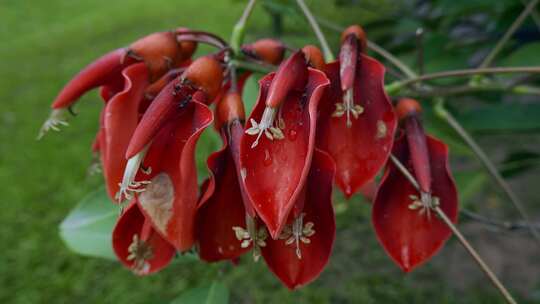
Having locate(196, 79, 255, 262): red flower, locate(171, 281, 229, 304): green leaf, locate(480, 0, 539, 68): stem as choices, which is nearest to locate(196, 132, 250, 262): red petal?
locate(196, 79, 255, 262): red flower

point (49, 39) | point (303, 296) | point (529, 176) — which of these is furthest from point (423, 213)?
Answer: point (49, 39)

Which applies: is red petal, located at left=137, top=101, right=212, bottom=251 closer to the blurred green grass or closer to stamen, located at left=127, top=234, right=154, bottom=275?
stamen, located at left=127, top=234, right=154, bottom=275

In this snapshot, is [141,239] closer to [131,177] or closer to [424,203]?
[131,177]

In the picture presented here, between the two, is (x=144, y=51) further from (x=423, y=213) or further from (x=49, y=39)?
(x=49, y=39)

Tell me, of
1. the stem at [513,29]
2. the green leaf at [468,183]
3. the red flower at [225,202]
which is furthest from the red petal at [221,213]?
the green leaf at [468,183]

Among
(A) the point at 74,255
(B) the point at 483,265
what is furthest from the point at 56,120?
(A) the point at 74,255
